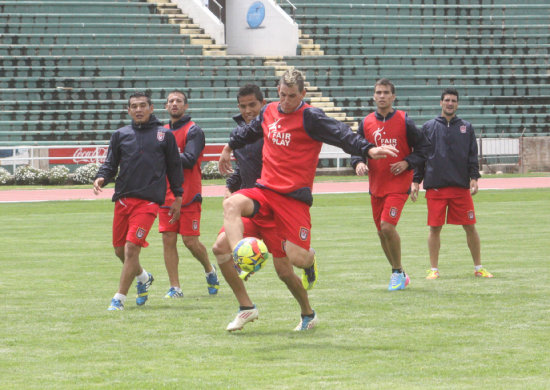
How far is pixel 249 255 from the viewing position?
777 cm

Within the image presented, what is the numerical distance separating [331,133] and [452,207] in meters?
4.25

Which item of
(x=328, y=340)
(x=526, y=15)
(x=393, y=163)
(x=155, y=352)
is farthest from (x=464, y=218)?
→ (x=526, y=15)

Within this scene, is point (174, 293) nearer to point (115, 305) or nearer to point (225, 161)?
point (115, 305)

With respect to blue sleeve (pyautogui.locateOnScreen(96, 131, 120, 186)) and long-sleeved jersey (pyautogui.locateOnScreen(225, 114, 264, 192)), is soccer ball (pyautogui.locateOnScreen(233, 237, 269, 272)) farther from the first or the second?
blue sleeve (pyautogui.locateOnScreen(96, 131, 120, 186))

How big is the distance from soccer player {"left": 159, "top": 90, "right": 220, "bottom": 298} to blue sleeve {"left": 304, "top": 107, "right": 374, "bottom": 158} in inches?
98.5

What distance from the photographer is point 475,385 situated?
6.35 m

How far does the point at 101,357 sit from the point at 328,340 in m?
1.68

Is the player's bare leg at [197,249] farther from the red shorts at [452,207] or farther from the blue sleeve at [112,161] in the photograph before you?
the red shorts at [452,207]

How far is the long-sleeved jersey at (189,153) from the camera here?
10.8m

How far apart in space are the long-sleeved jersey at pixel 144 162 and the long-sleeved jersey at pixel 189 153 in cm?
53

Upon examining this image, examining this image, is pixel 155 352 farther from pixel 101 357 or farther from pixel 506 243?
pixel 506 243

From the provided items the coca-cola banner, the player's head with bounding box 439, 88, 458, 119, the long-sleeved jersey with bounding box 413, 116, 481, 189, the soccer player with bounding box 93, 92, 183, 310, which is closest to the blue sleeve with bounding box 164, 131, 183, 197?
the soccer player with bounding box 93, 92, 183, 310

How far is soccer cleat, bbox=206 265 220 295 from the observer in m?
11.0

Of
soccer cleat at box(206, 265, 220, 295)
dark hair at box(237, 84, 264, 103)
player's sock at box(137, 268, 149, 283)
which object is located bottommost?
soccer cleat at box(206, 265, 220, 295)
